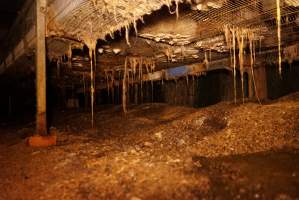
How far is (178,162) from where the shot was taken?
4.60 meters

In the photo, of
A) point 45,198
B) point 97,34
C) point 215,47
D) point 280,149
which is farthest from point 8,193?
point 215,47

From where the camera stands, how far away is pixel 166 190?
11.9 feet

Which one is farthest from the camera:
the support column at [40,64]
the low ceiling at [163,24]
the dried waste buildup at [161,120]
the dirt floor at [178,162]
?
the support column at [40,64]

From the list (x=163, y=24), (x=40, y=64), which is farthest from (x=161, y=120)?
(x=40, y=64)

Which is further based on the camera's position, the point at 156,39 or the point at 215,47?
the point at 215,47

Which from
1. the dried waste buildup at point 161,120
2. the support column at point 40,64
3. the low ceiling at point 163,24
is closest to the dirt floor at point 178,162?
the dried waste buildup at point 161,120

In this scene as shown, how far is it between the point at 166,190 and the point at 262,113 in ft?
11.9

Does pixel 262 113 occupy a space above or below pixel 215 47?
below

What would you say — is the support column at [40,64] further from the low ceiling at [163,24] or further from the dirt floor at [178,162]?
the dirt floor at [178,162]

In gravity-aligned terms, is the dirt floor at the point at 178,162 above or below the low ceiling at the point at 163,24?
below

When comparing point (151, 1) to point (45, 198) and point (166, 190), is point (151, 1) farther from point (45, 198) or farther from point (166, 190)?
point (45, 198)

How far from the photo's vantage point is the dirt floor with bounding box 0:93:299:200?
363cm

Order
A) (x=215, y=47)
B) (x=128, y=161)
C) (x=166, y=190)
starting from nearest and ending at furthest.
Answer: (x=166, y=190)
(x=128, y=161)
(x=215, y=47)

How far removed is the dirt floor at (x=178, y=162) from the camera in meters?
3.63
